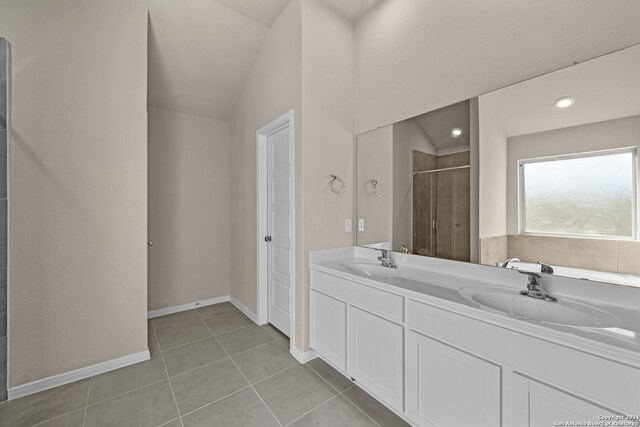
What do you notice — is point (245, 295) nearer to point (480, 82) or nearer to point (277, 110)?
point (277, 110)

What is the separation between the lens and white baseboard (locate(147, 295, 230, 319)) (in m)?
3.14

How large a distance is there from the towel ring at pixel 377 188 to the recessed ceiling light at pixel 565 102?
3.87 feet

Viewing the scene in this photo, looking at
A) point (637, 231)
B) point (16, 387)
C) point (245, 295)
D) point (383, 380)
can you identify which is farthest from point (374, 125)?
point (16, 387)

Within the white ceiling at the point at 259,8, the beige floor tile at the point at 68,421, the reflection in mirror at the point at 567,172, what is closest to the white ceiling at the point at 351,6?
the white ceiling at the point at 259,8

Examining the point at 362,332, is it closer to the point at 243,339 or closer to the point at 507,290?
the point at 507,290

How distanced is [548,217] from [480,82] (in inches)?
35.4

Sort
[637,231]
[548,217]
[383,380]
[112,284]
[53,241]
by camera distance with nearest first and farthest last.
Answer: [637,231], [548,217], [383,380], [53,241], [112,284]

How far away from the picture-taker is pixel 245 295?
127 inches

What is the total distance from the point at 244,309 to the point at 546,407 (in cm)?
292

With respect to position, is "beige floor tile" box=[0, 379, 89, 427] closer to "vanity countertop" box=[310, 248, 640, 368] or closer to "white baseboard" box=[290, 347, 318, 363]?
"white baseboard" box=[290, 347, 318, 363]

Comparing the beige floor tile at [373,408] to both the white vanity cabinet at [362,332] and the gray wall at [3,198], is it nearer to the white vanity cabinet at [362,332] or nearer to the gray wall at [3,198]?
the white vanity cabinet at [362,332]

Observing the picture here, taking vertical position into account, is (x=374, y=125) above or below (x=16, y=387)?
above

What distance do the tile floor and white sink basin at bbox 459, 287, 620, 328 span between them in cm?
92

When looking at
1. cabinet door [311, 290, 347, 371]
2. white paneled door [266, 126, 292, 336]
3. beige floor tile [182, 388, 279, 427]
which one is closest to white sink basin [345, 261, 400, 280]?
cabinet door [311, 290, 347, 371]
